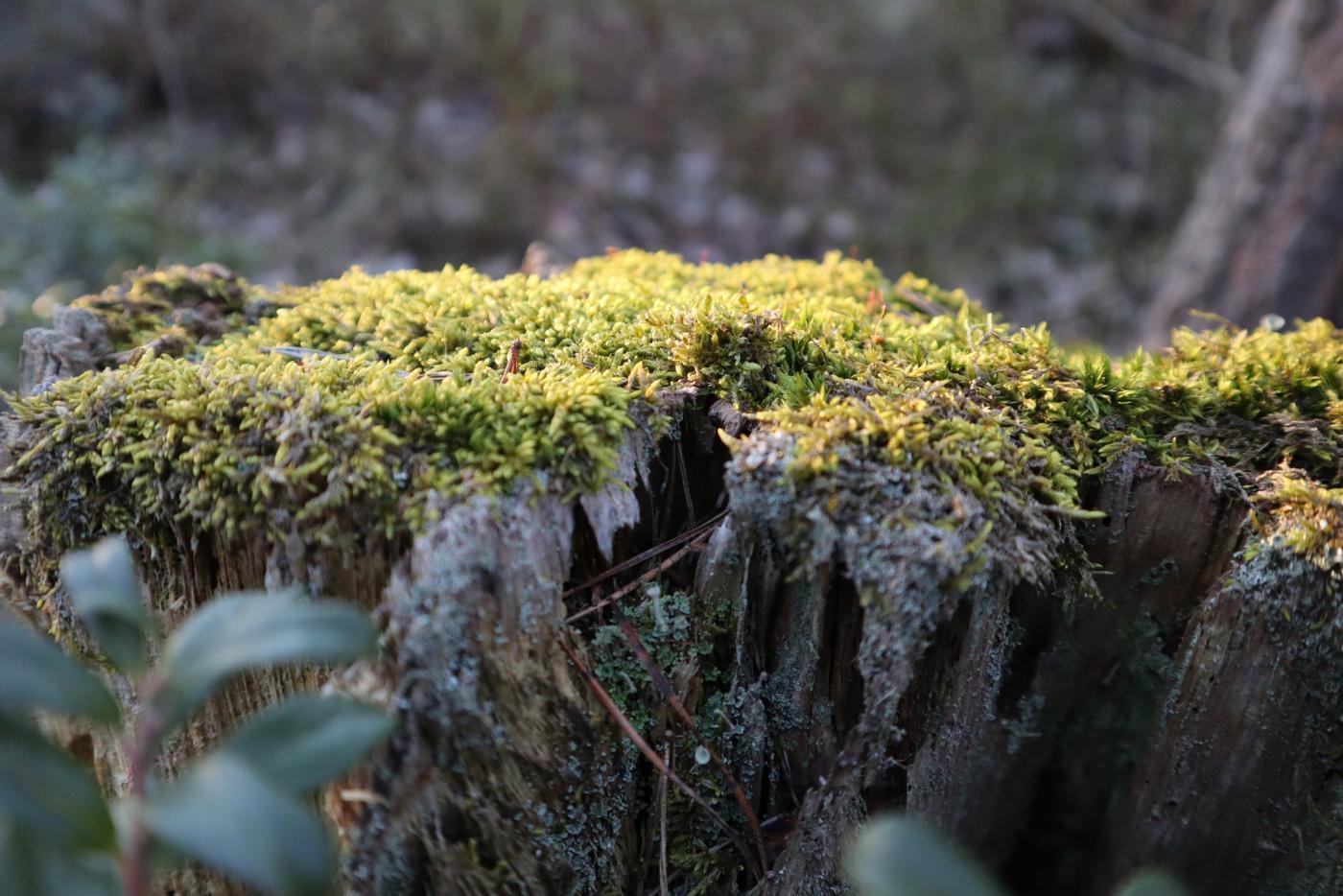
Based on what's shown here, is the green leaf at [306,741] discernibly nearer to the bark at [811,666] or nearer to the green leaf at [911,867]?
A: the bark at [811,666]

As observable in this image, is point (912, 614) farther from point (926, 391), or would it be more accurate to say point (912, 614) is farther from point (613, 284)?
point (613, 284)

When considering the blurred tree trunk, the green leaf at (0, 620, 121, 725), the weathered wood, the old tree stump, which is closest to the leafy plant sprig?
the green leaf at (0, 620, 121, 725)

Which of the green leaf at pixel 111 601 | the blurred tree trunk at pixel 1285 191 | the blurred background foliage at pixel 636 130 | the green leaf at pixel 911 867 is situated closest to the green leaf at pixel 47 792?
the green leaf at pixel 111 601

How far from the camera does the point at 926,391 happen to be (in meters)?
1.47

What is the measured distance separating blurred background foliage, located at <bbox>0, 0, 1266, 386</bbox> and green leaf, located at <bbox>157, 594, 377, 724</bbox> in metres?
4.62

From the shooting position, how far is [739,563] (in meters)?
1.39

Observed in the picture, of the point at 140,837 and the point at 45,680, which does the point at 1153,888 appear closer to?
the point at 140,837

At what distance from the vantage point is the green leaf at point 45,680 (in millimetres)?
864

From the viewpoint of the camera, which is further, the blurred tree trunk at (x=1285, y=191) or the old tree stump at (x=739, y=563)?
the blurred tree trunk at (x=1285, y=191)

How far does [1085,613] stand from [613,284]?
120cm

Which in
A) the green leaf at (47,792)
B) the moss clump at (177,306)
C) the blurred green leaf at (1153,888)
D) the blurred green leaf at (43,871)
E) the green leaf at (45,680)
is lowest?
the blurred green leaf at (1153,888)

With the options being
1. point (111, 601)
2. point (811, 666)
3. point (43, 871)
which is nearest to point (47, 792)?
point (43, 871)

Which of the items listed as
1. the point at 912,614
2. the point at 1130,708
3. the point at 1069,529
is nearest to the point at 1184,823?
the point at 1130,708

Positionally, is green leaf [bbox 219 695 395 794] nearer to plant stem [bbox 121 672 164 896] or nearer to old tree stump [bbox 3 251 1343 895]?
plant stem [bbox 121 672 164 896]
